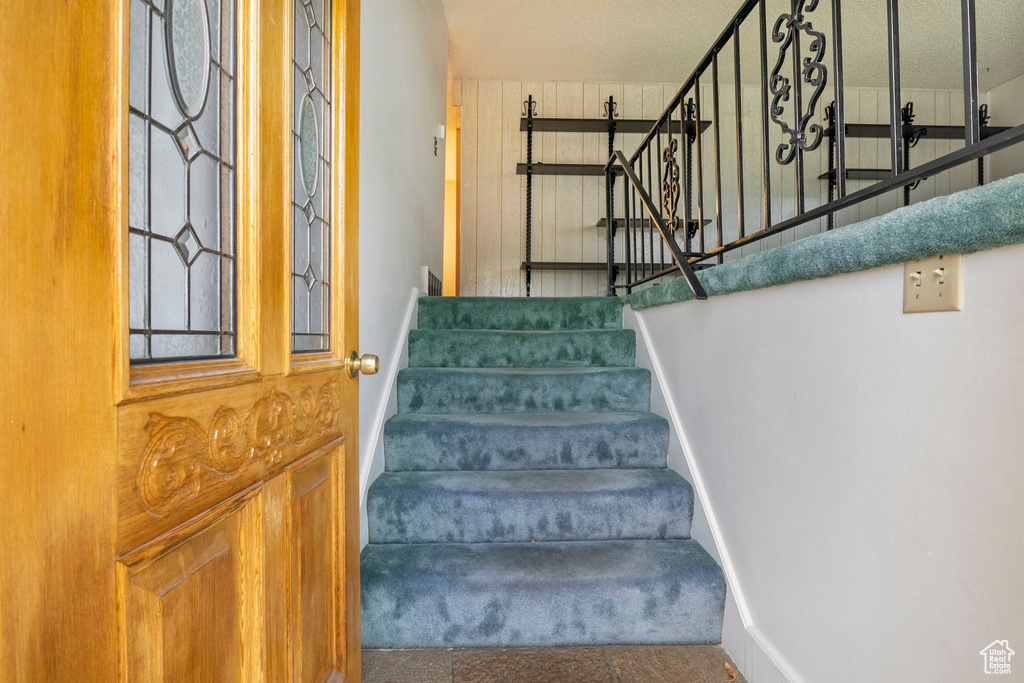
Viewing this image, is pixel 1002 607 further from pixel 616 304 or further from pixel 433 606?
pixel 616 304

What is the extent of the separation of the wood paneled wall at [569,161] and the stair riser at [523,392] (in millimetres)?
2554

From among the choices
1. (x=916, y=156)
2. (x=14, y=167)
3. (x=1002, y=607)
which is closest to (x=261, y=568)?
(x=14, y=167)

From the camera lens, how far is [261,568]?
679mm

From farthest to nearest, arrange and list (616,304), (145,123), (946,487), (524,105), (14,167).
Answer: (524,105)
(616,304)
(946,487)
(145,123)
(14,167)

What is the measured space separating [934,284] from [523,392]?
1.42 m

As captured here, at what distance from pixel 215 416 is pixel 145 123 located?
34 cm

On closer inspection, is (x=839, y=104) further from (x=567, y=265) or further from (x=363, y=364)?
(x=567, y=265)

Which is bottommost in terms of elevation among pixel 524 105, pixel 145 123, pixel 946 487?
pixel 946 487

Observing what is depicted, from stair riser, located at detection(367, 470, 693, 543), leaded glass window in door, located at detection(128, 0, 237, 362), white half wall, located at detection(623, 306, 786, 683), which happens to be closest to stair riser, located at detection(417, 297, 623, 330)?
white half wall, located at detection(623, 306, 786, 683)

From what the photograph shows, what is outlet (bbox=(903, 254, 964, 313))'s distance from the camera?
648mm

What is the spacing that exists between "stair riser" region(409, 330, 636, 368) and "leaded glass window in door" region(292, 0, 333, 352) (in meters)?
1.19

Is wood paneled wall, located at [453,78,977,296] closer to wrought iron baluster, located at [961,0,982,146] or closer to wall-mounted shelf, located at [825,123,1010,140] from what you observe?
wall-mounted shelf, located at [825,123,1010,140]

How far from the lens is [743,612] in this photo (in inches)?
48.3

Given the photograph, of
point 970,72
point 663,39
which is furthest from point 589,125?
point 970,72
